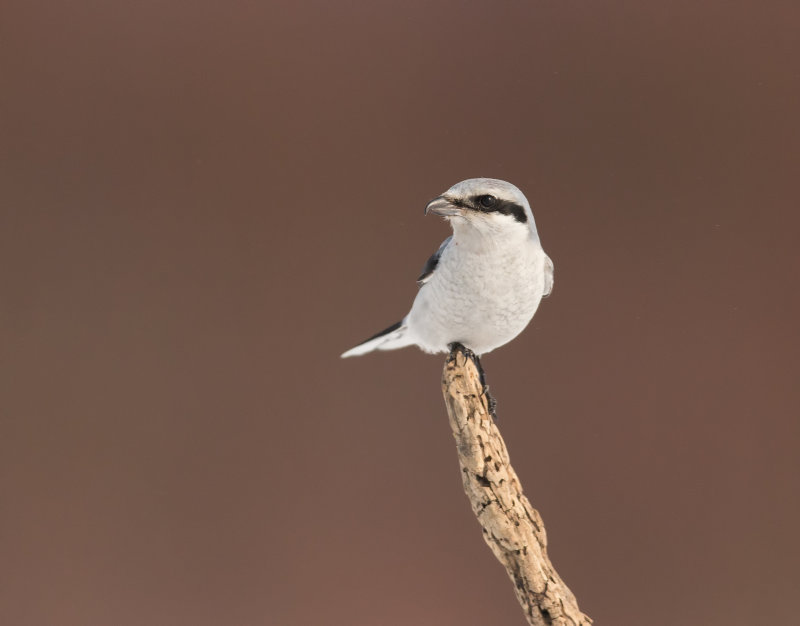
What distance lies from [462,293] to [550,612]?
103cm

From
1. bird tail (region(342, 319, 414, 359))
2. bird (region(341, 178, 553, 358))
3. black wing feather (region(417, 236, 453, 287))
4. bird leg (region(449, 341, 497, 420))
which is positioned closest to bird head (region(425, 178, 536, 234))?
bird (region(341, 178, 553, 358))

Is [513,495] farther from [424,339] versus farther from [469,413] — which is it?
[424,339]

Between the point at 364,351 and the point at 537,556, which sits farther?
the point at 364,351

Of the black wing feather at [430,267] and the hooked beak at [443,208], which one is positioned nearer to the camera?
the hooked beak at [443,208]

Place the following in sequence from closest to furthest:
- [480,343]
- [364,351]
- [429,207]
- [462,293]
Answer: [429,207]
[462,293]
[480,343]
[364,351]

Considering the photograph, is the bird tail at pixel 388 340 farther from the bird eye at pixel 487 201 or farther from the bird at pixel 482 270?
the bird eye at pixel 487 201

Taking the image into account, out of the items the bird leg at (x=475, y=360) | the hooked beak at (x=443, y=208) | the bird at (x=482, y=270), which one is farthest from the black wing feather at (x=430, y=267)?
the hooked beak at (x=443, y=208)

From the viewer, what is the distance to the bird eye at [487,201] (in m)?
2.24

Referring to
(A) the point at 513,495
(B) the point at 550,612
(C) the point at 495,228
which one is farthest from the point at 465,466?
(C) the point at 495,228

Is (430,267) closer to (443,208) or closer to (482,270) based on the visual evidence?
(482,270)

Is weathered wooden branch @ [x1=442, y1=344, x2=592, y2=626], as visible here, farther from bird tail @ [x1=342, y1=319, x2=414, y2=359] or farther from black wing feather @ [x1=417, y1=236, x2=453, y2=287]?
bird tail @ [x1=342, y1=319, x2=414, y2=359]

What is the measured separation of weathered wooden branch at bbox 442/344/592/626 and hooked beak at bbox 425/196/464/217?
20.2 inches

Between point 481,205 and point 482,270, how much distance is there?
0.20m

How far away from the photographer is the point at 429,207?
2.20 meters
